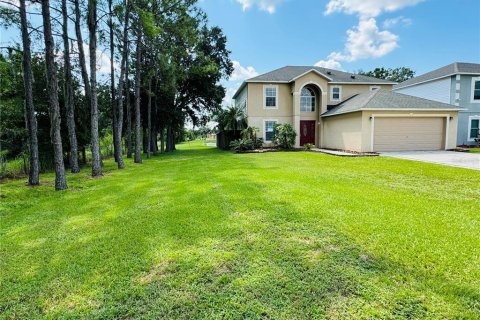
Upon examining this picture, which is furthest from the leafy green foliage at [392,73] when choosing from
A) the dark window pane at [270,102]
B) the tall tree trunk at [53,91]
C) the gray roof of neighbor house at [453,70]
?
the tall tree trunk at [53,91]

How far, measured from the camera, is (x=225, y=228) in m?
3.87

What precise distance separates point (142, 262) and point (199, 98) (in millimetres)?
24739

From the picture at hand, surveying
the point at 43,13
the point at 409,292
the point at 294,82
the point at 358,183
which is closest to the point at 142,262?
the point at 409,292

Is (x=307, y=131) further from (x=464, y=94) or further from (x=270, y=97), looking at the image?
(x=464, y=94)

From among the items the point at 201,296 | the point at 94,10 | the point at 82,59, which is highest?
the point at 94,10

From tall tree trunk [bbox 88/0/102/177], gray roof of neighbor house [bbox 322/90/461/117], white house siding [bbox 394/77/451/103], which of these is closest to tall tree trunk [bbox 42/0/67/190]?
tall tree trunk [bbox 88/0/102/177]

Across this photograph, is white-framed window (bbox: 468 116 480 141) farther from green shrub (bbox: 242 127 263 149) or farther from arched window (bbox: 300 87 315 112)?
green shrub (bbox: 242 127 263 149)

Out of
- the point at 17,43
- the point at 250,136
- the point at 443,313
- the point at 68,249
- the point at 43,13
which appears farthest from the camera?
the point at 250,136

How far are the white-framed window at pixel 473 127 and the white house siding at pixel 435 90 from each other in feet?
7.06

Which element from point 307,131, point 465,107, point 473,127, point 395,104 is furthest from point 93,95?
point 473,127

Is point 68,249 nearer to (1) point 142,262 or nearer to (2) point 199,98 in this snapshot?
(1) point 142,262

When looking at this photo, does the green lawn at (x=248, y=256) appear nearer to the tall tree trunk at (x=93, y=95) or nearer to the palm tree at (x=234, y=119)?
the tall tree trunk at (x=93, y=95)

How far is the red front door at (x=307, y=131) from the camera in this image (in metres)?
20.4

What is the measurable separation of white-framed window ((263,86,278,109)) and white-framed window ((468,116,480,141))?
14088 mm
